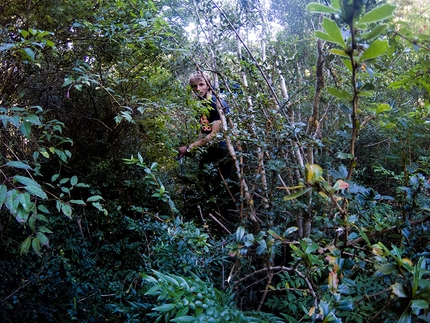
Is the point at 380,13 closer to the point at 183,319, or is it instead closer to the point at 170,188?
the point at 183,319

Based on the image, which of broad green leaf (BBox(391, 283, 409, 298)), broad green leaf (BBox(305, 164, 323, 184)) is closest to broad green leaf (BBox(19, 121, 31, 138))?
broad green leaf (BBox(305, 164, 323, 184))

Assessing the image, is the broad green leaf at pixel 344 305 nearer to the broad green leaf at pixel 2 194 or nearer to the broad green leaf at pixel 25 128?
the broad green leaf at pixel 2 194

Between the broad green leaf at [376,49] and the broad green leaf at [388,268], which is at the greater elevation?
the broad green leaf at [376,49]

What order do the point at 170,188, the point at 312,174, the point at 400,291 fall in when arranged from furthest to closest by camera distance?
the point at 170,188
the point at 312,174
the point at 400,291

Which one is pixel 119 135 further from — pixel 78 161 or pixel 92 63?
pixel 92 63

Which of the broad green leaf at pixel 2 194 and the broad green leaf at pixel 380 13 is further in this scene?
the broad green leaf at pixel 2 194

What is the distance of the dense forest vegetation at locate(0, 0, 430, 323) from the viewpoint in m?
1.13

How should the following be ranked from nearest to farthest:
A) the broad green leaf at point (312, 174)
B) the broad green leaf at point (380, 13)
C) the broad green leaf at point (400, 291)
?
the broad green leaf at point (380, 13)
the broad green leaf at point (400, 291)
the broad green leaf at point (312, 174)

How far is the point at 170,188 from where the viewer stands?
9.87 feet

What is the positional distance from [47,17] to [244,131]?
4.84ft

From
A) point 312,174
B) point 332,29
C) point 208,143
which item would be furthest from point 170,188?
point 332,29

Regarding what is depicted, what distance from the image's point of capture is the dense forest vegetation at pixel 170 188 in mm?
1133

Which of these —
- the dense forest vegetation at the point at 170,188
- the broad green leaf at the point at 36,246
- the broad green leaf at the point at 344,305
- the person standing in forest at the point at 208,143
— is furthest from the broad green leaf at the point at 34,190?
the person standing in forest at the point at 208,143

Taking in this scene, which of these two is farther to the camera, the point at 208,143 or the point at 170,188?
the point at 170,188
